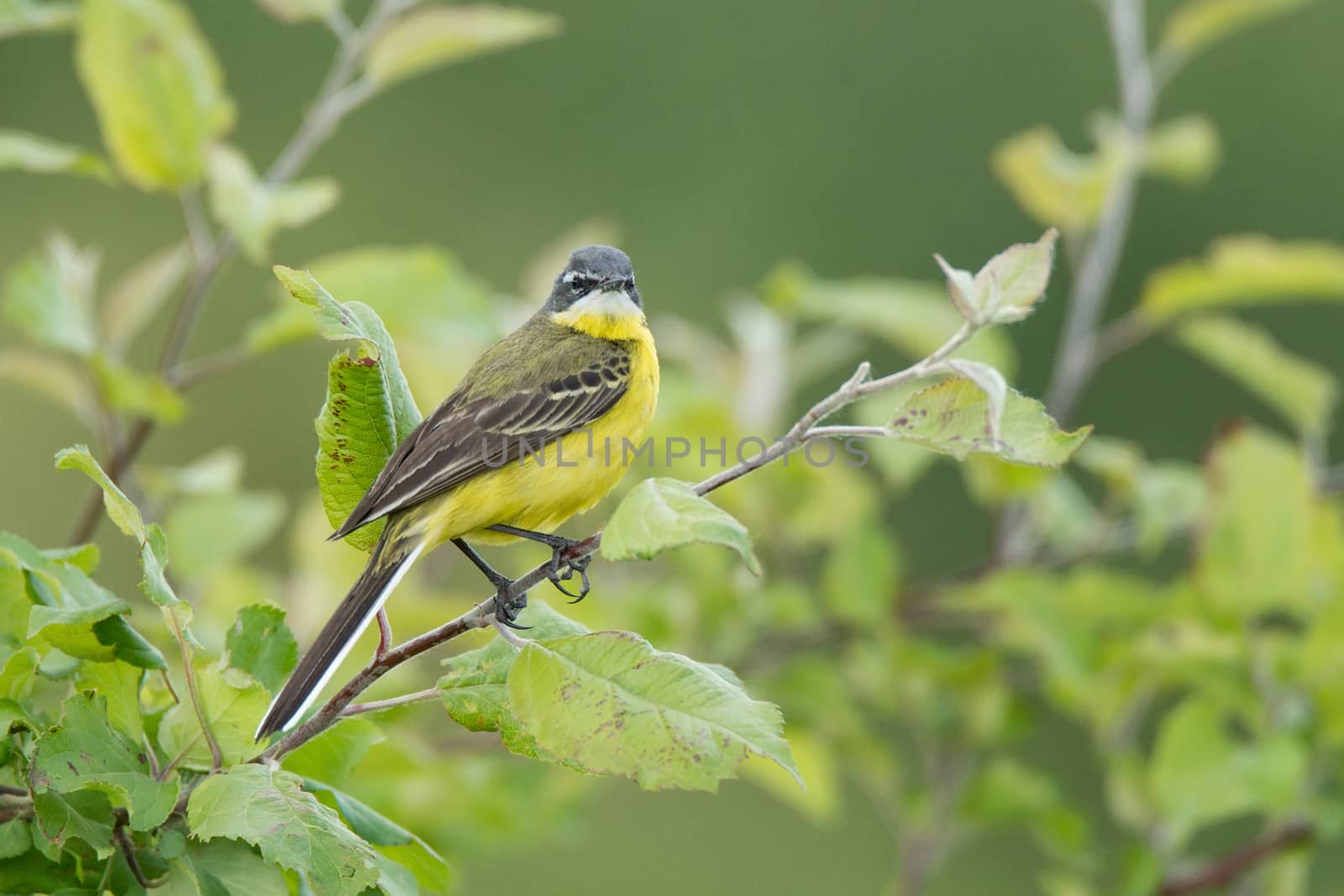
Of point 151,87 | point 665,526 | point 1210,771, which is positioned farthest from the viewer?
point 1210,771

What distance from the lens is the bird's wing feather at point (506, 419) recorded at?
2.56m

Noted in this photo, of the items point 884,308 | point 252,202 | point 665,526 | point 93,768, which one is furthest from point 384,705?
point 884,308

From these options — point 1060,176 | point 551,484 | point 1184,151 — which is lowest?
point 551,484

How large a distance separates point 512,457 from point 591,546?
105 cm

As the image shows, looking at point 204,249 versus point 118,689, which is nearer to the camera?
point 118,689

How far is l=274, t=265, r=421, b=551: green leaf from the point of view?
2.02 meters

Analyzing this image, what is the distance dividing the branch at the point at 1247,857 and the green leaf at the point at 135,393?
2682 millimetres

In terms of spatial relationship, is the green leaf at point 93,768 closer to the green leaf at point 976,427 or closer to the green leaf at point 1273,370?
the green leaf at point 976,427

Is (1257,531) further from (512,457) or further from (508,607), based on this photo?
(508,607)

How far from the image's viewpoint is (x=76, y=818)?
68.4 inches

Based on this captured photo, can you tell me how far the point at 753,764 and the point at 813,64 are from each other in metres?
9.29

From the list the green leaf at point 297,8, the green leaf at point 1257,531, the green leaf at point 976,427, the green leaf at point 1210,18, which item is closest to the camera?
the green leaf at point 976,427

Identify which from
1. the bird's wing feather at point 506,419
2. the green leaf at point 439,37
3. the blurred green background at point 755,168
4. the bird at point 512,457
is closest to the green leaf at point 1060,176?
the bird at point 512,457

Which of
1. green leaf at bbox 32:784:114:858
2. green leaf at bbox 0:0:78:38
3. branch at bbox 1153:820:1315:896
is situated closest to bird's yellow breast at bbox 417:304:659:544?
green leaf at bbox 32:784:114:858
